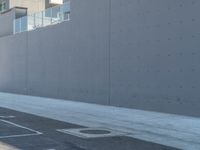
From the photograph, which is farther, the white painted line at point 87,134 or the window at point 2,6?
the window at point 2,6

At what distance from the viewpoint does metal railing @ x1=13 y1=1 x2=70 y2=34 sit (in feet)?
93.9

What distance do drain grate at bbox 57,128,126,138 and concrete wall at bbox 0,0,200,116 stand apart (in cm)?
505

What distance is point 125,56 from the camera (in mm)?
21484

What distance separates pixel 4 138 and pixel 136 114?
767 cm

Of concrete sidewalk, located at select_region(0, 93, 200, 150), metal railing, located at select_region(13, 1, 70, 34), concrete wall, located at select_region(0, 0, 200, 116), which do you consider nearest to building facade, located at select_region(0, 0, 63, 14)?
metal railing, located at select_region(13, 1, 70, 34)

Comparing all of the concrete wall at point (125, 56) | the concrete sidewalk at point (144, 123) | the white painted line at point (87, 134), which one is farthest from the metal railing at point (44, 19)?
the white painted line at point (87, 134)

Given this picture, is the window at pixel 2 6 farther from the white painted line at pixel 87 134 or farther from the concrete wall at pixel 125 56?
the white painted line at pixel 87 134

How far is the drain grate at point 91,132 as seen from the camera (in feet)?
41.0

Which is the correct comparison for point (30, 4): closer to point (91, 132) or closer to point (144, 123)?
point (144, 123)

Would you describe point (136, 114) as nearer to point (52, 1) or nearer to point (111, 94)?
point (111, 94)

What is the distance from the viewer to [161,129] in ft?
45.2

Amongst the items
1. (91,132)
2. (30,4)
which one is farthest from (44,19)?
(91,132)

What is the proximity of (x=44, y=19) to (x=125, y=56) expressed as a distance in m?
11.9

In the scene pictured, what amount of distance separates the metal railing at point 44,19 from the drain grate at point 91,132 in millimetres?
15271
